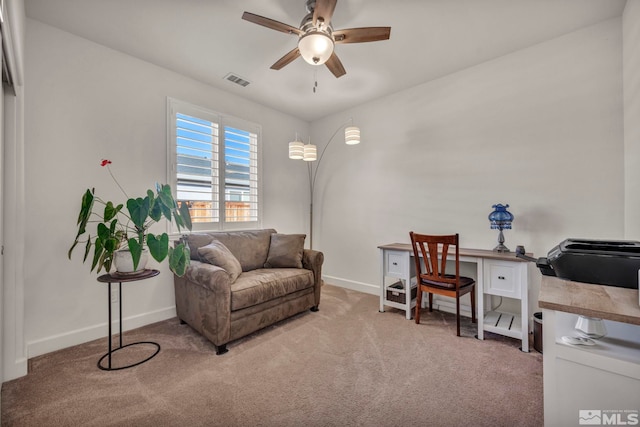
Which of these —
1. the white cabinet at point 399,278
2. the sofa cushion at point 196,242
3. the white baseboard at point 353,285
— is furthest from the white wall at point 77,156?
the white cabinet at point 399,278

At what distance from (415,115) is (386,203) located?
1186mm

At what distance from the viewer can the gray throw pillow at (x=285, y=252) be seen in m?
3.10

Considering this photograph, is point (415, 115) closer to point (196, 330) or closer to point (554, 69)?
point (554, 69)

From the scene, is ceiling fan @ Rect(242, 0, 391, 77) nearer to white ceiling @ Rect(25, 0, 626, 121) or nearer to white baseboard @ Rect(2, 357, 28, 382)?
white ceiling @ Rect(25, 0, 626, 121)

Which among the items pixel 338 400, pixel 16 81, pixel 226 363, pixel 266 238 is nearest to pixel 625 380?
pixel 338 400

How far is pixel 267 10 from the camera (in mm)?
2105

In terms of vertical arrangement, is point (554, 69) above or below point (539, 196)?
above

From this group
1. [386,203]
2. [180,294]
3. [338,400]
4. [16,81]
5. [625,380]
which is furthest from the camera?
[386,203]

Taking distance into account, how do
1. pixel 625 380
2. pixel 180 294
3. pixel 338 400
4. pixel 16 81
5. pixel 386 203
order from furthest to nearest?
pixel 386 203, pixel 180 294, pixel 16 81, pixel 338 400, pixel 625 380

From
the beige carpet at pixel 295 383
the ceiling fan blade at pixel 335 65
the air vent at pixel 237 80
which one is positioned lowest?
the beige carpet at pixel 295 383

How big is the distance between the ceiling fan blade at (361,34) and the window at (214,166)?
6.60ft

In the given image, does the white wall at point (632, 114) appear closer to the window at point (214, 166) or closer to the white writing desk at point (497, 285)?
the white writing desk at point (497, 285)

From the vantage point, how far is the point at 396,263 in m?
3.00

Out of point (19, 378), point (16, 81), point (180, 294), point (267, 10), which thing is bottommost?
point (19, 378)
